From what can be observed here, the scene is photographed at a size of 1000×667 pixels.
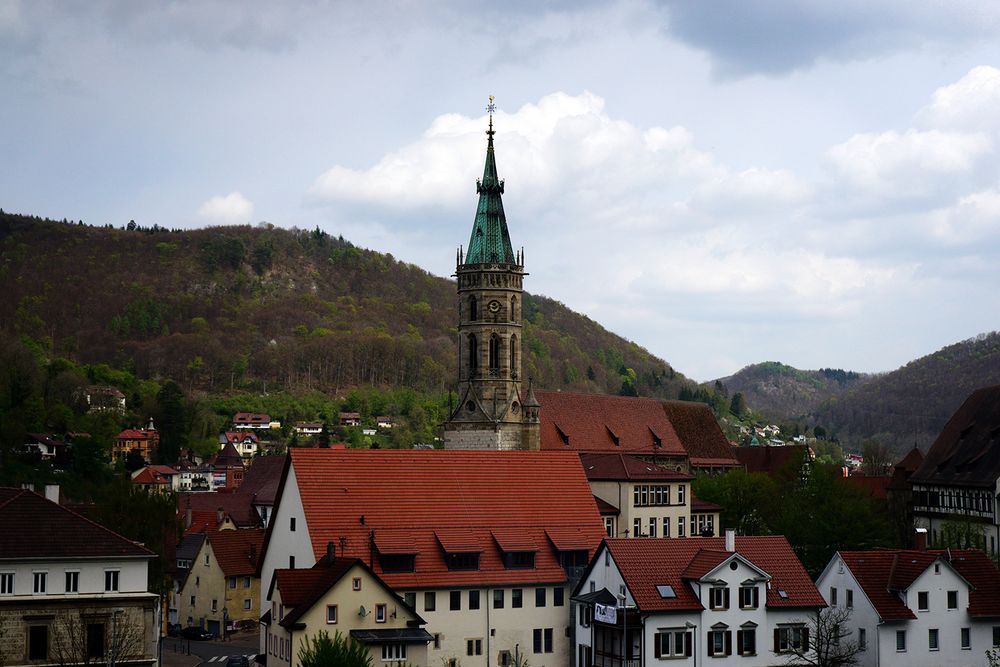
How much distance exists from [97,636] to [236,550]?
32.4 metres

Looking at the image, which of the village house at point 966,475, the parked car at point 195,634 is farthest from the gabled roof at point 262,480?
the village house at point 966,475

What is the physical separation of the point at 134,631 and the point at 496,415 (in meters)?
43.1

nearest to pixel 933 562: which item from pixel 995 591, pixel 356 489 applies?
pixel 995 591

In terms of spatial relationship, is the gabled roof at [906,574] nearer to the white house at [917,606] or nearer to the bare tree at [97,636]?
the white house at [917,606]

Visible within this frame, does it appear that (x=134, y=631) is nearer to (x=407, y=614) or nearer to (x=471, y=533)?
(x=407, y=614)

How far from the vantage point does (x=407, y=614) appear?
2414 inches

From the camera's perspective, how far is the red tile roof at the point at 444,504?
6538 cm

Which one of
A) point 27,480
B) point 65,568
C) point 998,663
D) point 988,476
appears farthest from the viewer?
point 27,480

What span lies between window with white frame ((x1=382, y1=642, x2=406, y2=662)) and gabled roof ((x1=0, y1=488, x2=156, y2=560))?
1071 cm

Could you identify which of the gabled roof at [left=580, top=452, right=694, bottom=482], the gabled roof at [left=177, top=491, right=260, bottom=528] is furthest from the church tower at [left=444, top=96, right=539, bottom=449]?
the gabled roof at [left=177, top=491, right=260, bottom=528]

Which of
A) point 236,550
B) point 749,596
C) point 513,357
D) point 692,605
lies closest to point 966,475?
point 513,357

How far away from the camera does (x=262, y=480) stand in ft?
421

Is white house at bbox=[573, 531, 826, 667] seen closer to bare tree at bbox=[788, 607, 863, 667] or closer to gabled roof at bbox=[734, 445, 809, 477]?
bare tree at bbox=[788, 607, 863, 667]

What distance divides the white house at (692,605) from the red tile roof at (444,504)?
5.71m
